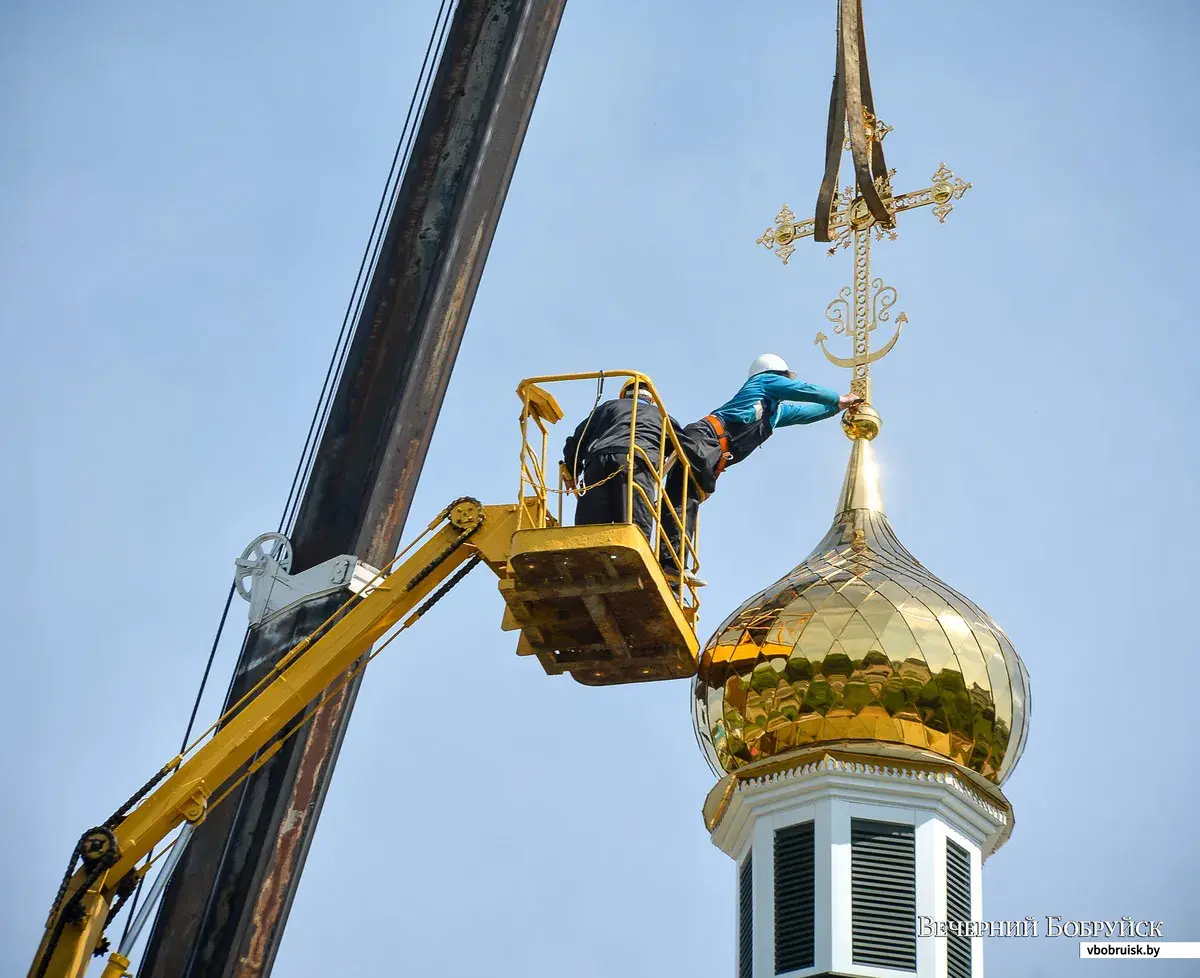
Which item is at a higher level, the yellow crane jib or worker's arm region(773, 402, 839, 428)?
worker's arm region(773, 402, 839, 428)

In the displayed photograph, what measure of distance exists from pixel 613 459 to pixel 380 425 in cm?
197

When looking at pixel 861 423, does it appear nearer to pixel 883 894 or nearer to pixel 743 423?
pixel 883 894

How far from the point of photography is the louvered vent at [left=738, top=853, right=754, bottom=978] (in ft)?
81.8

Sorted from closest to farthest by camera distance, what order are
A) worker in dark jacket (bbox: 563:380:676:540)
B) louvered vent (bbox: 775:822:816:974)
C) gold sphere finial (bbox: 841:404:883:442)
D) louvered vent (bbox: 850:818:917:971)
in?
worker in dark jacket (bbox: 563:380:676:540), louvered vent (bbox: 850:818:917:971), louvered vent (bbox: 775:822:816:974), gold sphere finial (bbox: 841:404:883:442)

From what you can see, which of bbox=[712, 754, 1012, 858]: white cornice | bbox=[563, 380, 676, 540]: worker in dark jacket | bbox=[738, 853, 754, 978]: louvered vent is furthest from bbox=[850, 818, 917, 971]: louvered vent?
bbox=[563, 380, 676, 540]: worker in dark jacket

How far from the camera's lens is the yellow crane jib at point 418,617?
650 inches

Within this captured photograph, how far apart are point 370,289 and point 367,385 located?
2.60 feet

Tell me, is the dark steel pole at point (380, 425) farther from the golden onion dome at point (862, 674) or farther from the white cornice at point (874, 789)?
the white cornice at point (874, 789)

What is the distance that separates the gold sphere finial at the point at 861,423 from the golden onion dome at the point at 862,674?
8.90ft

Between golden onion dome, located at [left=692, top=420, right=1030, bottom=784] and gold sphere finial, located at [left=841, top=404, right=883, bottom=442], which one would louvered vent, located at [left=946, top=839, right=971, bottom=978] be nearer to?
golden onion dome, located at [left=692, top=420, right=1030, bottom=784]

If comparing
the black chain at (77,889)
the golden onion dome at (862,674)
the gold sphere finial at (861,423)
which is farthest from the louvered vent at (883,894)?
the black chain at (77,889)

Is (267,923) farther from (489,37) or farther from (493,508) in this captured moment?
(489,37)

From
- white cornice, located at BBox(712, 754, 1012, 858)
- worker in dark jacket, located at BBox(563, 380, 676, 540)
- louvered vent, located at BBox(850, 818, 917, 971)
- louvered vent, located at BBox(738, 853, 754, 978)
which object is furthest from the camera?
louvered vent, located at BBox(738, 853, 754, 978)

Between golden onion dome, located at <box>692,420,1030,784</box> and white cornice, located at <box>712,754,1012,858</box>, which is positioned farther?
white cornice, located at <box>712,754,1012,858</box>
